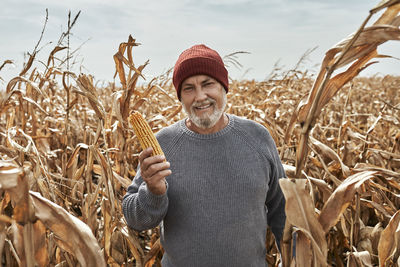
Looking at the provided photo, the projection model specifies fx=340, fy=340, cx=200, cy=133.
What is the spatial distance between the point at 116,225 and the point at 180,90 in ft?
2.40

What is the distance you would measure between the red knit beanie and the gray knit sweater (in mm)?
269

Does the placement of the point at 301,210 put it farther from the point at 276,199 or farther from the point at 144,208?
the point at 276,199

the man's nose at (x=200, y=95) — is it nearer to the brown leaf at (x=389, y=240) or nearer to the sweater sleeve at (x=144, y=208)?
the sweater sleeve at (x=144, y=208)

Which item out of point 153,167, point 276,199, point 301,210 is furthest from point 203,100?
point 301,210

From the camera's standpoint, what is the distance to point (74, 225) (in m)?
0.87

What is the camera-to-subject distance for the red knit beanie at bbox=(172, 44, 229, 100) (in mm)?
1610

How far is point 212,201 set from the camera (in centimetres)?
155

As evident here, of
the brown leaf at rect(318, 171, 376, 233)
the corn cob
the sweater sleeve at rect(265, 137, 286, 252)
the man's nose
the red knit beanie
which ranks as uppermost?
the red knit beanie

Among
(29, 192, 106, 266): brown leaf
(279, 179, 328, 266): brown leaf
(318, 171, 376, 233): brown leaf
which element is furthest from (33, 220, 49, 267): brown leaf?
(318, 171, 376, 233): brown leaf

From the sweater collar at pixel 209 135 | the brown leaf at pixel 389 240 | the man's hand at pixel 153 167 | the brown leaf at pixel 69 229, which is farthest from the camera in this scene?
the sweater collar at pixel 209 135

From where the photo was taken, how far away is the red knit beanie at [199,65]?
1610 mm

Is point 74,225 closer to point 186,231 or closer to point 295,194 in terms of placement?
point 295,194

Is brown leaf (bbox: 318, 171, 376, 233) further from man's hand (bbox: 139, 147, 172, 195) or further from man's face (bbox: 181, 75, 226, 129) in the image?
man's face (bbox: 181, 75, 226, 129)

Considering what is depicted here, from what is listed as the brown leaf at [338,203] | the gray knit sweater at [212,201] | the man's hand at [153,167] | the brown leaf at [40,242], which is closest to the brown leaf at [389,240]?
the brown leaf at [338,203]
